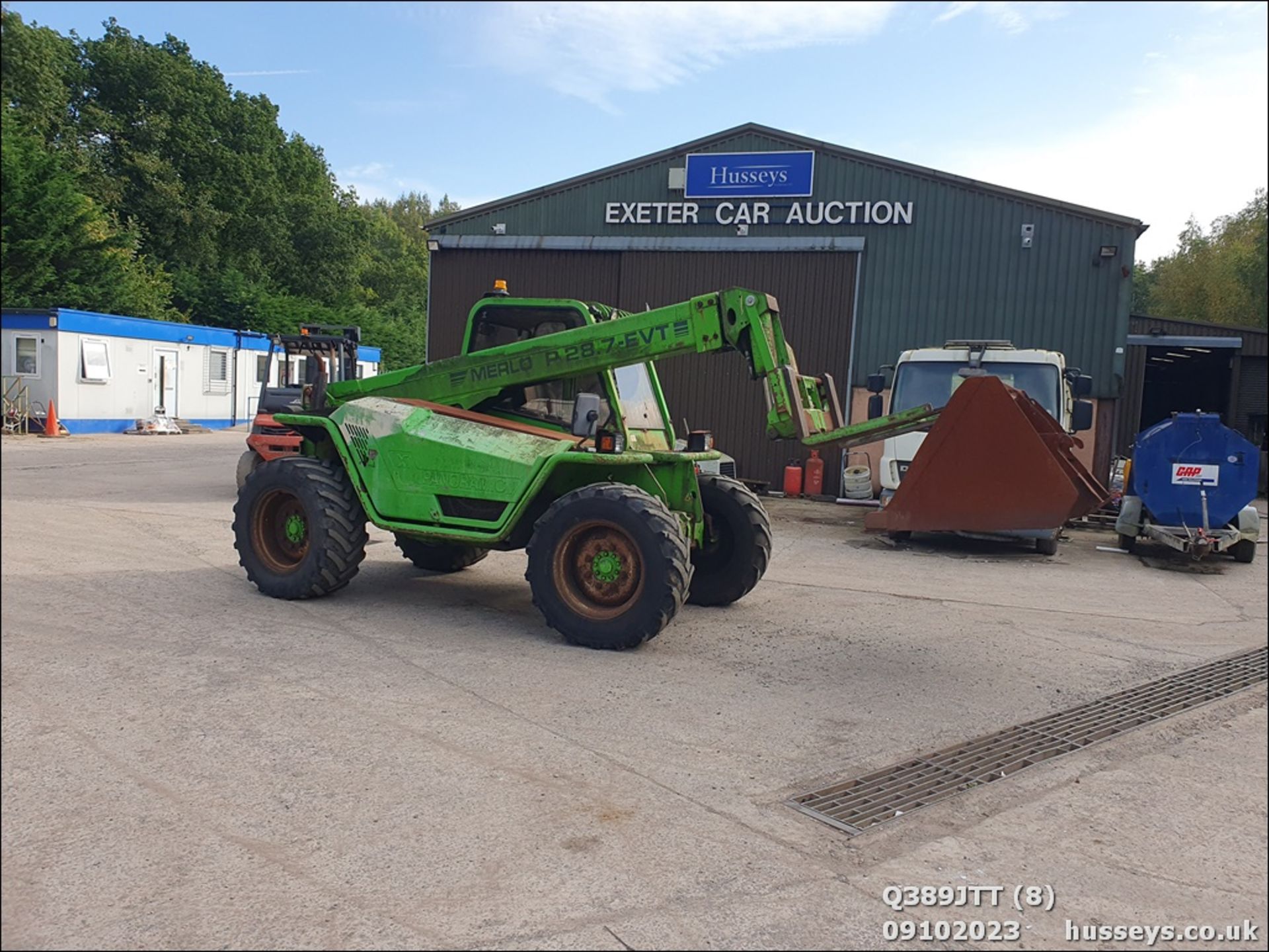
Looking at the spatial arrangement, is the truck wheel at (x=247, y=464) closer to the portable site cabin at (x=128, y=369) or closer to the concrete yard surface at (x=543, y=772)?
the portable site cabin at (x=128, y=369)

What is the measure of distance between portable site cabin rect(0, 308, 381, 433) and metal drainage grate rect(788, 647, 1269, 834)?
50.3ft

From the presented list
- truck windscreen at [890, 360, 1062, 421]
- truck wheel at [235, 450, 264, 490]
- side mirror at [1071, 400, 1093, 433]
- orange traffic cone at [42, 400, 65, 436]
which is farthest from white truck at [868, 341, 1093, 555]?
orange traffic cone at [42, 400, 65, 436]

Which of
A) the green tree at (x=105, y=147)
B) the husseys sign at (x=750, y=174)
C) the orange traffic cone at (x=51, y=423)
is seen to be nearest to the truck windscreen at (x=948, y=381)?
the husseys sign at (x=750, y=174)

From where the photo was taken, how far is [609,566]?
22.2 ft

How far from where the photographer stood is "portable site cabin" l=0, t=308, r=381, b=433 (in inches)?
934

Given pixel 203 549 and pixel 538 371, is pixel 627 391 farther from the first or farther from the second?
A: pixel 203 549

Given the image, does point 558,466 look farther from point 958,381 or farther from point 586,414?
point 958,381

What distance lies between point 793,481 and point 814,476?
0.40 metres

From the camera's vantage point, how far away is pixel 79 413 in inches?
983

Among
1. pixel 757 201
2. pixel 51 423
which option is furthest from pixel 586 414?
pixel 51 423

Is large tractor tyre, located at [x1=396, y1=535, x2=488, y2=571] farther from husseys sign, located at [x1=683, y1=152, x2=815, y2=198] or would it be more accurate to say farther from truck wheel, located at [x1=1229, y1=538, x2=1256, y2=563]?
husseys sign, located at [x1=683, y1=152, x2=815, y2=198]

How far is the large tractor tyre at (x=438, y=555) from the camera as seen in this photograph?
926cm

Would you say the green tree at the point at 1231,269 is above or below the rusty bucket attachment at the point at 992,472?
above

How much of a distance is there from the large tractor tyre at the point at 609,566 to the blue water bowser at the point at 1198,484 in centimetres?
809
